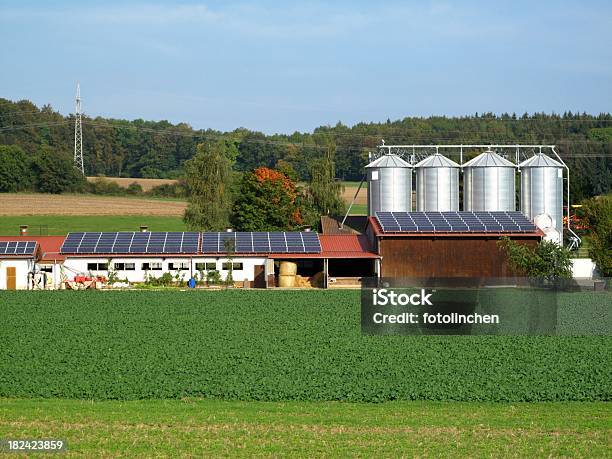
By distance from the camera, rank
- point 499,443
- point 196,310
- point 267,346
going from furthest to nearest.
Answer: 1. point 196,310
2. point 267,346
3. point 499,443

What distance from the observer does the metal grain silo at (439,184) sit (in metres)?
64.5

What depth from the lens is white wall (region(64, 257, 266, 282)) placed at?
56062 millimetres

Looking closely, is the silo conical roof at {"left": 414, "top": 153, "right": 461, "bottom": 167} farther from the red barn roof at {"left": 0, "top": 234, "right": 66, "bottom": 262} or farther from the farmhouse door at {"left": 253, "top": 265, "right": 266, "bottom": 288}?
the red barn roof at {"left": 0, "top": 234, "right": 66, "bottom": 262}

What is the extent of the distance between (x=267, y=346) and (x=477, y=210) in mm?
38326

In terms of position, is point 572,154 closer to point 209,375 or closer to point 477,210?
point 477,210

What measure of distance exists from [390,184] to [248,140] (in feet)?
282

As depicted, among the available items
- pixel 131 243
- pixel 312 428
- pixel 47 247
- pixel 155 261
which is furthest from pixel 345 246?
pixel 312 428

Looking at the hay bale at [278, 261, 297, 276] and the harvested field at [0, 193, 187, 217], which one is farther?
the harvested field at [0, 193, 187, 217]

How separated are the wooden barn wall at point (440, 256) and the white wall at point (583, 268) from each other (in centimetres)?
266

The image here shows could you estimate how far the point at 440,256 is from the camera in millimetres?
55969

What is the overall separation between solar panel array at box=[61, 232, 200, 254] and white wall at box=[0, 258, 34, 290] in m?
2.26

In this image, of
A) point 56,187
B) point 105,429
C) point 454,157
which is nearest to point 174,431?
point 105,429

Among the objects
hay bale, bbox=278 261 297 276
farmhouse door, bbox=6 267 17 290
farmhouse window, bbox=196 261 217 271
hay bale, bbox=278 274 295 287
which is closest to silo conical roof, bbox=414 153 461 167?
hay bale, bbox=278 261 297 276

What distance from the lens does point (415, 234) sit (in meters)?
55.8
